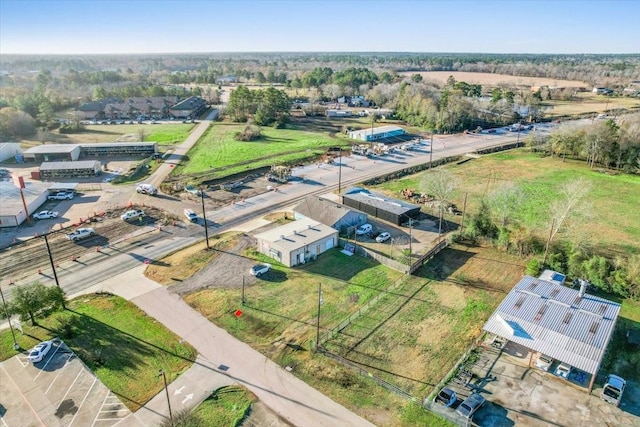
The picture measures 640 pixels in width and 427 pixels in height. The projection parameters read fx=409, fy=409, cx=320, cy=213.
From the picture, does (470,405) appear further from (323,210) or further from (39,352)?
(39,352)

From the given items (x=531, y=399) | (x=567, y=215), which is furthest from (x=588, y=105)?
(x=531, y=399)

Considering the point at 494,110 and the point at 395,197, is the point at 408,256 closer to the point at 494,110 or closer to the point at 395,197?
the point at 395,197

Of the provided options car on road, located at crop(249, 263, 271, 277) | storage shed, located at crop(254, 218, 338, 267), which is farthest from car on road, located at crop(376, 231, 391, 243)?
car on road, located at crop(249, 263, 271, 277)

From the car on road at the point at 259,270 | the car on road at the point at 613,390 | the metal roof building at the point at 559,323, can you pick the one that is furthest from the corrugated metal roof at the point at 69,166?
the car on road at the point at 613,390

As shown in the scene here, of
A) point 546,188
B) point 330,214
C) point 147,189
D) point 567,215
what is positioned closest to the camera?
point 567,215

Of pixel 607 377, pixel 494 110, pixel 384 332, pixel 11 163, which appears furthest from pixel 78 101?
pixel 607 377

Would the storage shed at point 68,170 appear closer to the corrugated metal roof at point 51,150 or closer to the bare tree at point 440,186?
the corrugated metal roof at point 51,150
